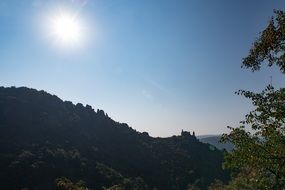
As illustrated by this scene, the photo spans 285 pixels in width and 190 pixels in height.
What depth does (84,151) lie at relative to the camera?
456 ft

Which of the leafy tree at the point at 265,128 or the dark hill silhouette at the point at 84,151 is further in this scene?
the dark hill silhouette at the point at 84,151

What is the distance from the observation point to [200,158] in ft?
533

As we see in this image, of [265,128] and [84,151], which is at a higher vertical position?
[84,151]

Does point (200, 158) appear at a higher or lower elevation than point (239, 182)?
higher

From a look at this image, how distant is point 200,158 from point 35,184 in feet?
257

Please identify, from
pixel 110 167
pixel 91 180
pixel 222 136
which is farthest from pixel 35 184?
pixel 222 136

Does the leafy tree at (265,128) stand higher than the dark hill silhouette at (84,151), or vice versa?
the dark hill silhouette at (84,151)

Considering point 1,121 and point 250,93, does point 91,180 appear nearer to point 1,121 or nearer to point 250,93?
point 1,121

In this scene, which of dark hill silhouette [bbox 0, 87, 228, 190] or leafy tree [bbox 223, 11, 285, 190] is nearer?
leafy tree [bbox 223, 11, 285, 190]

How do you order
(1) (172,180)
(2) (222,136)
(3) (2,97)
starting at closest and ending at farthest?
(2) (222,136) < (1) (172,180) < (3) (2,97)

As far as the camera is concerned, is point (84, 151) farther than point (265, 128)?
Yes

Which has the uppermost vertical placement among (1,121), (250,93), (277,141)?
(1,121)

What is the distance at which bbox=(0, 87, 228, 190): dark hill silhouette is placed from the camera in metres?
115

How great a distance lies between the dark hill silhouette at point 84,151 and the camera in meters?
115
